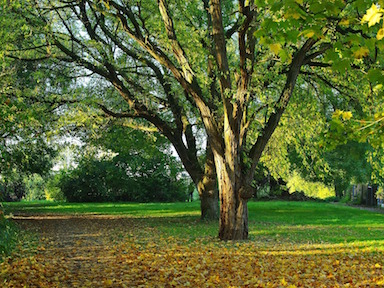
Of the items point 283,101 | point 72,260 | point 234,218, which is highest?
point 283,101

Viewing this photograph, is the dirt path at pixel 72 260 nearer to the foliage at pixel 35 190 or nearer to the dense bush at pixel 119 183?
the dense bush at pixel 119 183

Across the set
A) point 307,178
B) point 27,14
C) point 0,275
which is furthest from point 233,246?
point 307,178

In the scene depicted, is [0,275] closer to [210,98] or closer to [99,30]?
[210,98]

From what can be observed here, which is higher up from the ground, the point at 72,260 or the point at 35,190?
the point at 35,190

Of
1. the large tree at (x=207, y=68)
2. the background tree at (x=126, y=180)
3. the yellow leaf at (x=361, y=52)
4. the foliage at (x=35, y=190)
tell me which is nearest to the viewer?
the yellow leaf at (x=361, y=52)

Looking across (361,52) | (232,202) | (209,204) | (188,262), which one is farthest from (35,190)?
(361,52)

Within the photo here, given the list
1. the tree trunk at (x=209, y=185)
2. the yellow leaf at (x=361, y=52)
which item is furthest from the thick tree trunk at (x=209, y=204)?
the yellow leaf at (x=361, y=52)

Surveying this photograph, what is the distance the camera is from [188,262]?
872cm

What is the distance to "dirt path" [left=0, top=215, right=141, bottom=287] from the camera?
6.89m

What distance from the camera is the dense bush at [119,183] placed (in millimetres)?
36062

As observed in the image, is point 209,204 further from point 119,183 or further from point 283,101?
point 119,183

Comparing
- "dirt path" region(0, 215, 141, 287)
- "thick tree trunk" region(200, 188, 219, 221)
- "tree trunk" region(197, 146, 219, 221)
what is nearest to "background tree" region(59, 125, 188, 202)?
"thick tree trunk" region(200, 188, 219, 221)

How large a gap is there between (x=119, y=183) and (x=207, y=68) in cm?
2309

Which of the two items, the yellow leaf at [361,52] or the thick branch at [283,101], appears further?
the thick branch at [283,101]
